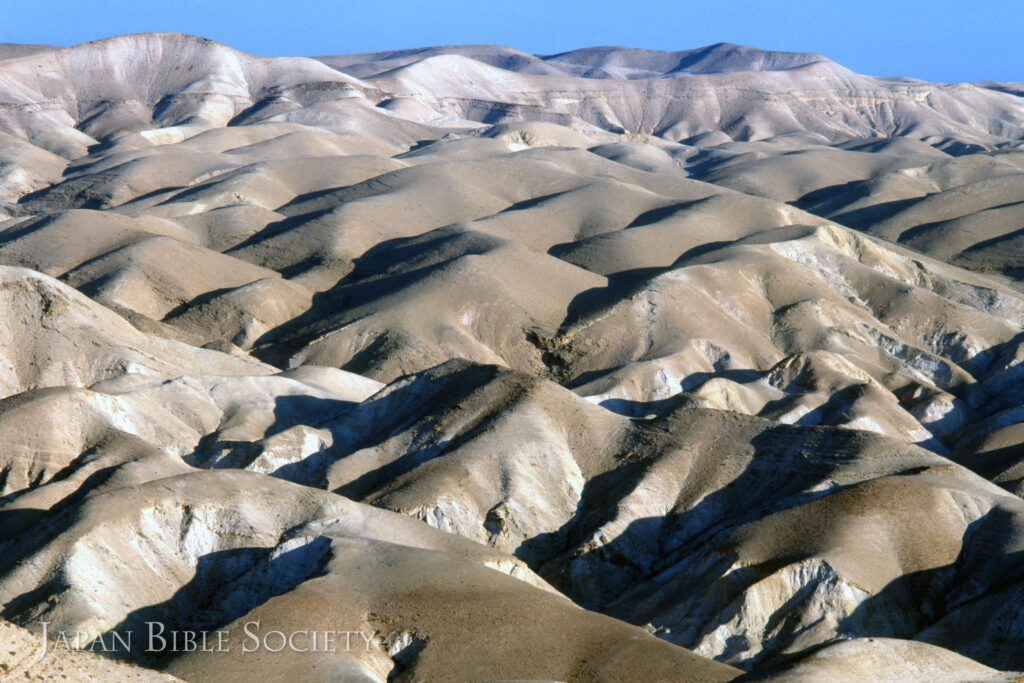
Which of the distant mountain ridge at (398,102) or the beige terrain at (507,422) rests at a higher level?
the beige terrain at (507,422)

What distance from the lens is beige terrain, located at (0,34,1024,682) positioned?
91.1ft

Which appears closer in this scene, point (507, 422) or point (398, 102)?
point (507, 422)

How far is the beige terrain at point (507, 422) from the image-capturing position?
2778 cm

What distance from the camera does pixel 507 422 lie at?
135 feet

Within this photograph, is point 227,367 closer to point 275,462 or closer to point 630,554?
point 275,462

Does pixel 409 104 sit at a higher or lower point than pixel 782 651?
lower

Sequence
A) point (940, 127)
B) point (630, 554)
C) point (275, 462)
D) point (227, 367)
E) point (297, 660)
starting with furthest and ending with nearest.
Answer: point (940, 127)
point (227, 367)
point (275, 462)
point (630, 554)
point (297, 660)

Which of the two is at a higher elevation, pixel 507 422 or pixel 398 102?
pixel 507 422

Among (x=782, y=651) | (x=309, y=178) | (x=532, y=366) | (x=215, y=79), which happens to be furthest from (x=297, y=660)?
(x=215, y=79)

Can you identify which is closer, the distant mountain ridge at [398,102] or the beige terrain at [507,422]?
the beige terrain at [507,422]

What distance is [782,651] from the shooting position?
32.1m

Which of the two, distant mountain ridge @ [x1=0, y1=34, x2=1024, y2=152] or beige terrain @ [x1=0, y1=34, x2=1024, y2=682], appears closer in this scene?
beige terrain @ [x1=0, y1=34, x2=1024, y2=682]

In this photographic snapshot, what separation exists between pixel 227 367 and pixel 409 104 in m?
125

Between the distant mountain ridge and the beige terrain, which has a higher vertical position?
the beige terrain
